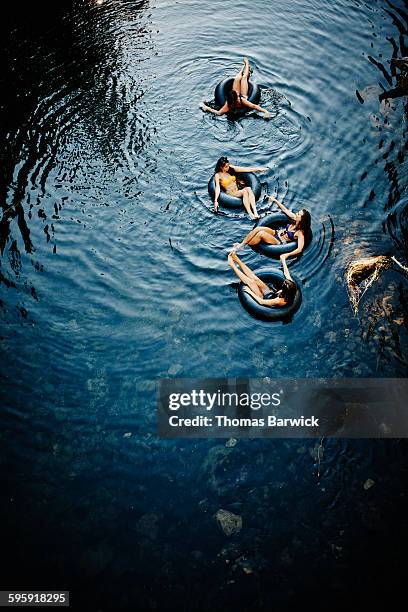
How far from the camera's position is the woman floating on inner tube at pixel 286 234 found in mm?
7520

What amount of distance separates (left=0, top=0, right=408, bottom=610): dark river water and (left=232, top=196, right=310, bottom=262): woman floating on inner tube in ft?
1.01

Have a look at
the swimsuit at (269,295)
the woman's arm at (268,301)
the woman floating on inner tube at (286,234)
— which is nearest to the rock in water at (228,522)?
the woman's arm at (268,301)

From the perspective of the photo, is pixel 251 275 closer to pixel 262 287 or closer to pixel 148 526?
→ pixel 262 287

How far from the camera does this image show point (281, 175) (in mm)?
8945

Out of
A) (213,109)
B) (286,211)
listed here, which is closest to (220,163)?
(286,211)

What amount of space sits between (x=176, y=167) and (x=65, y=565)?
7.24 m

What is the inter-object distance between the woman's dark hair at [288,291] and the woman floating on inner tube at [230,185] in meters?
1.90

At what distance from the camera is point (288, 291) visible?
6.72 metres

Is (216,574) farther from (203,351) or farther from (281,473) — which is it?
(203,351)

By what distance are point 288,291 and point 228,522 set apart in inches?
128

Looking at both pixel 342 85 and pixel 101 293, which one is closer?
pixel 101 293

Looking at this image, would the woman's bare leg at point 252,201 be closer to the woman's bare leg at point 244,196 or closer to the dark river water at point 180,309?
the woman's bare leg at point 244,196

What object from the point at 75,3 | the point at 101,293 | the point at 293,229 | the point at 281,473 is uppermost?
the point at 75,3

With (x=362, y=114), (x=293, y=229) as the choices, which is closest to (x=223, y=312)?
(x=293, y=229)
